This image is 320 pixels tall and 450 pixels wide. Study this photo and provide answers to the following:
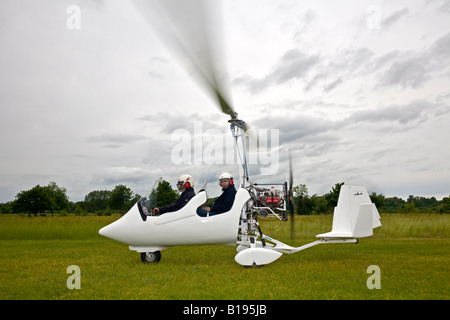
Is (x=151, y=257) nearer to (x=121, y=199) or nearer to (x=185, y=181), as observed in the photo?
(x=185, y=181)

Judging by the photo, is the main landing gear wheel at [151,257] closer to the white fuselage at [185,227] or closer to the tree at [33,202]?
the white fuselage at [185,227]

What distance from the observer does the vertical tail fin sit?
8.63 meters

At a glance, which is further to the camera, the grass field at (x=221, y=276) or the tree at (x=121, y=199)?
the tree at (x=121, y=199)

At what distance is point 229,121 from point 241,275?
340cm

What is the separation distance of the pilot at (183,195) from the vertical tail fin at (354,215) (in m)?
3.29

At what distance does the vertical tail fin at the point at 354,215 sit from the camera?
863cm

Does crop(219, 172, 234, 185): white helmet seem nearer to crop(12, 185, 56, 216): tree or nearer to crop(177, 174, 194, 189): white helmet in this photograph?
crop(177, 174, 194, 189): white helmet

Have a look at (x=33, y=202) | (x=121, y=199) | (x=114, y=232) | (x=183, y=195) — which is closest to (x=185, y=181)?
(x=183, y=195)

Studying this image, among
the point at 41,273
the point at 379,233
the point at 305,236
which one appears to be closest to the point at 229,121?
the point at 41,273

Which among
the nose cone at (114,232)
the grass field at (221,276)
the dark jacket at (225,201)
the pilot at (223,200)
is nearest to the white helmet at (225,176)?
the pilot at (223,200)

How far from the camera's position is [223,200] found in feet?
27.7

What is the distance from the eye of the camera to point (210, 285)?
6.29 meters

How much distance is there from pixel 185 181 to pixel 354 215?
167 inches
